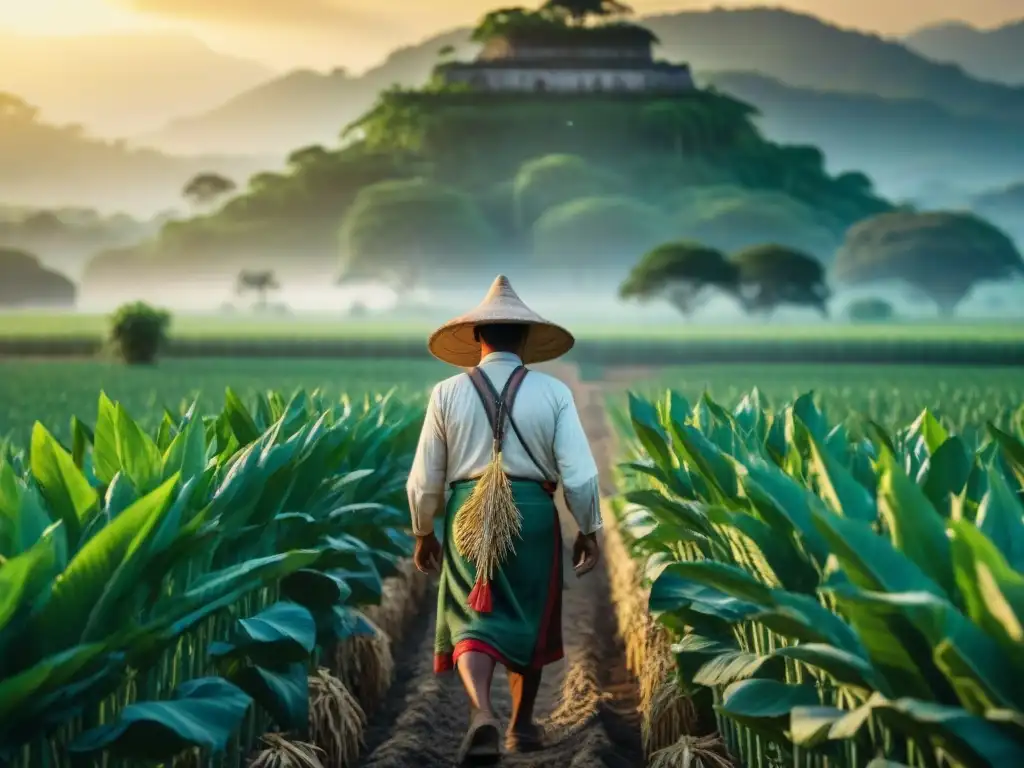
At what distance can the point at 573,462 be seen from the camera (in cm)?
420

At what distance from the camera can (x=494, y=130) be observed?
85.6 meters

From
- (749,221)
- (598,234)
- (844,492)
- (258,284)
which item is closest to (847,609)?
(844,492)

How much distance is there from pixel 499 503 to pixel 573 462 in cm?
28

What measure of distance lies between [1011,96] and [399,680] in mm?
108777

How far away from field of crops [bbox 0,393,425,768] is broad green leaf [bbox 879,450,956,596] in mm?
1247

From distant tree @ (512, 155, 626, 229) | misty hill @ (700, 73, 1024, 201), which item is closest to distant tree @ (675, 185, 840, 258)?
distant tree @ (512, 155, 626, 229)

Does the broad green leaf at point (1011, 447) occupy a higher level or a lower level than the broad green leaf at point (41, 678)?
higher

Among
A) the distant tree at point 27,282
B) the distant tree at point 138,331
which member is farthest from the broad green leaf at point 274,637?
the distant tree at point 27,282

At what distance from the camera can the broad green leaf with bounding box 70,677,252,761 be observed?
8.71 feet

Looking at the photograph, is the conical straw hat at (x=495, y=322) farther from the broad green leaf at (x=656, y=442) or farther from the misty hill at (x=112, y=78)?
the misty hill at (x=112, y=78)

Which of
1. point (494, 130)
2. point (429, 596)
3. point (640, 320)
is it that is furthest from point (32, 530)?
point (494, 130)

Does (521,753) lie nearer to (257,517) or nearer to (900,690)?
(257,517)

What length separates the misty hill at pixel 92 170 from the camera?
88000 millimetres

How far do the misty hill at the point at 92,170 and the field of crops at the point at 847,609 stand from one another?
88.1m
